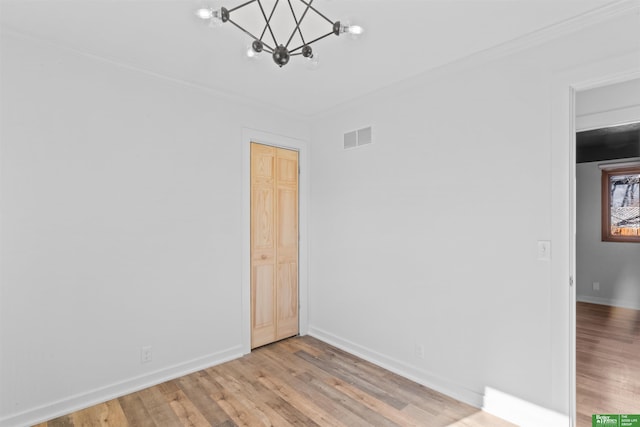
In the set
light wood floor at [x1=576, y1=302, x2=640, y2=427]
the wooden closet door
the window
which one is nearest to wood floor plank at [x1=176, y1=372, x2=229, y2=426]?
the wooden closet door

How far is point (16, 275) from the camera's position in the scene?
6.86ft

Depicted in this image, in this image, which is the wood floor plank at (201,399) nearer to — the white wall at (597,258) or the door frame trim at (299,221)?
the door frame trim at (299,221)

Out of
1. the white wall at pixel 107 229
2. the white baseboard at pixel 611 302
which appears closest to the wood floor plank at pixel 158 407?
the white wall at pixel 107 229

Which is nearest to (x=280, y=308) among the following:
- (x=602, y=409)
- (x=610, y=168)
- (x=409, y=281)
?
(x=409, y=281)

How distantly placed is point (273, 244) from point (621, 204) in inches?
210

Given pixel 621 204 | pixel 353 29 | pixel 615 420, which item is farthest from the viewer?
pixel 621 204

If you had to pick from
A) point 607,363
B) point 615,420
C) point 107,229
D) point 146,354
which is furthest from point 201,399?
Answer: point 607,363

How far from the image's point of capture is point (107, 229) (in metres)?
2.46

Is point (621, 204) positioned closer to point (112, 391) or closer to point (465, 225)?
point (465, 225)

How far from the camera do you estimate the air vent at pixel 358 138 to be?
319 cm

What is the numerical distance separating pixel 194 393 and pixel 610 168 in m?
6.35

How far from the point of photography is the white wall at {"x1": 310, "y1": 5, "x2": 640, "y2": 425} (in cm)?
204

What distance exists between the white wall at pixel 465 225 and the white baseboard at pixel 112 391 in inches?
51.4

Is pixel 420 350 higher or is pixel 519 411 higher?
pixel 420 350
